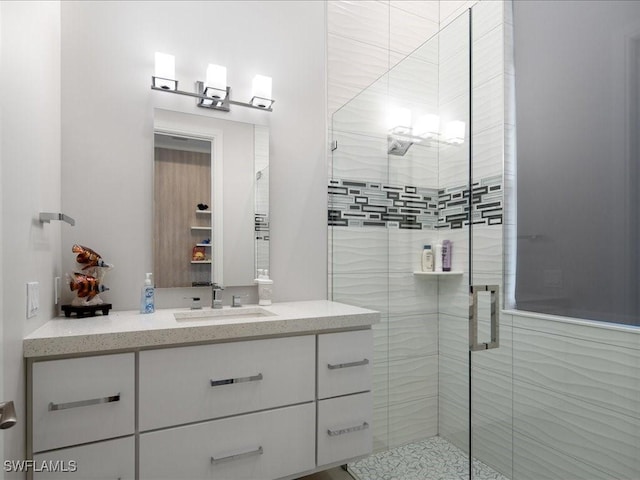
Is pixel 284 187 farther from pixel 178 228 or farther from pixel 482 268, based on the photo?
pixel 482 268

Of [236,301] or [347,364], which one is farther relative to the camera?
[236,301]

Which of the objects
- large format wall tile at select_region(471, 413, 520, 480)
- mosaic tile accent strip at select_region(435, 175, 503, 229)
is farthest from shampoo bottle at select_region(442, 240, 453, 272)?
large format wall tile at select_region(471, 413, 520, 480)

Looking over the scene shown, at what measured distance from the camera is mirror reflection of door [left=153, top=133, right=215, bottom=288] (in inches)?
75.4

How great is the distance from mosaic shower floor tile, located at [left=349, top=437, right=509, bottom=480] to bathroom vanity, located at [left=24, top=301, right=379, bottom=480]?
1.01 feet

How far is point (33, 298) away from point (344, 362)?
4.01 feet

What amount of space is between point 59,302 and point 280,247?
1072mm

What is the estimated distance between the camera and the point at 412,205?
1.98m

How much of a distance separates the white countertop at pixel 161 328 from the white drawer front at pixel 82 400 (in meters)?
0.05

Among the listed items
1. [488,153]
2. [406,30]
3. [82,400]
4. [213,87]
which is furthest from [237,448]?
[406,30]

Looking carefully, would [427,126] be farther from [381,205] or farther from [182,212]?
[182,212]

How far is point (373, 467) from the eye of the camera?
6.84 ft

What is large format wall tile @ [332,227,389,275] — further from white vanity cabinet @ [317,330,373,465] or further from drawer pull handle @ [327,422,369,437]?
drawer pull handle @ [327,422,369,437]

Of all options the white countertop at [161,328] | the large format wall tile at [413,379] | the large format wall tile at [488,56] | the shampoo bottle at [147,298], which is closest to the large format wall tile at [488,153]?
the large format wall tile at [488,56]

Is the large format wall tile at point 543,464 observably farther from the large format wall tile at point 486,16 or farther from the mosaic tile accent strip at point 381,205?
the large format wall tile at point 486,16
